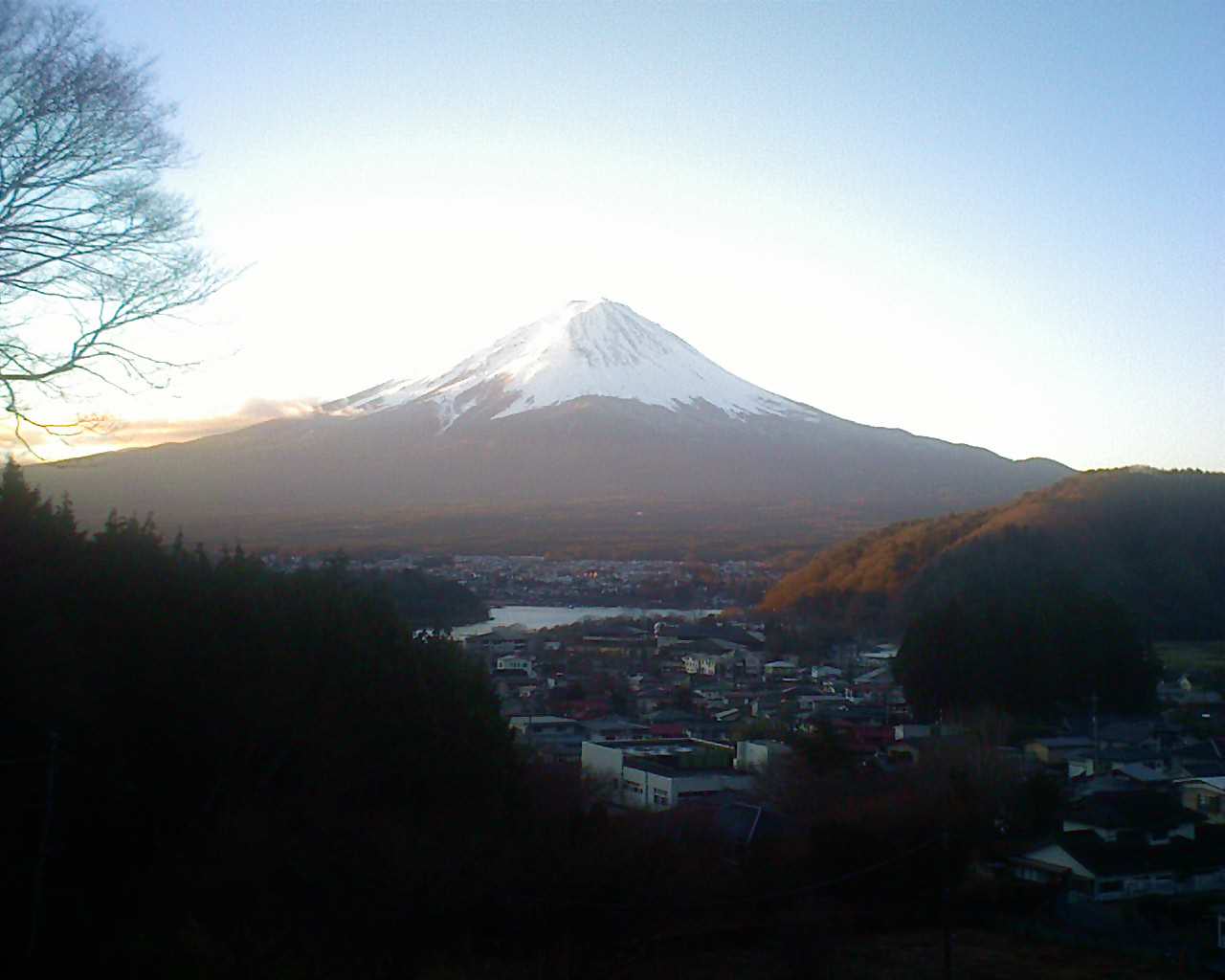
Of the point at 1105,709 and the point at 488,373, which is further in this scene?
the point at 488,373

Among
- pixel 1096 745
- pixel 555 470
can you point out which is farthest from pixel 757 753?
pixel 555 470

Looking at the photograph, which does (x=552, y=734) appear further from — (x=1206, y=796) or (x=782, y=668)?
(x=782, y=668)

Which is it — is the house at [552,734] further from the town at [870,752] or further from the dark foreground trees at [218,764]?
the dark foreground trees at [218,764]

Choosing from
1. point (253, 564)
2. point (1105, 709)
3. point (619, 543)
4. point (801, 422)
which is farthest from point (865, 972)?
point (801, 422)

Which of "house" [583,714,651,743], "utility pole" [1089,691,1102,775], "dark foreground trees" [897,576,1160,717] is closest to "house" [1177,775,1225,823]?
"utility pole" [1089,691,1102,775]

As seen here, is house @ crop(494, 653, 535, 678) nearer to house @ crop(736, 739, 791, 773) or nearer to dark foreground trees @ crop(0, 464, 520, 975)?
house @ crop(736, 739, 791, 773)

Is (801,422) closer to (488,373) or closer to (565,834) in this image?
(488,373)
